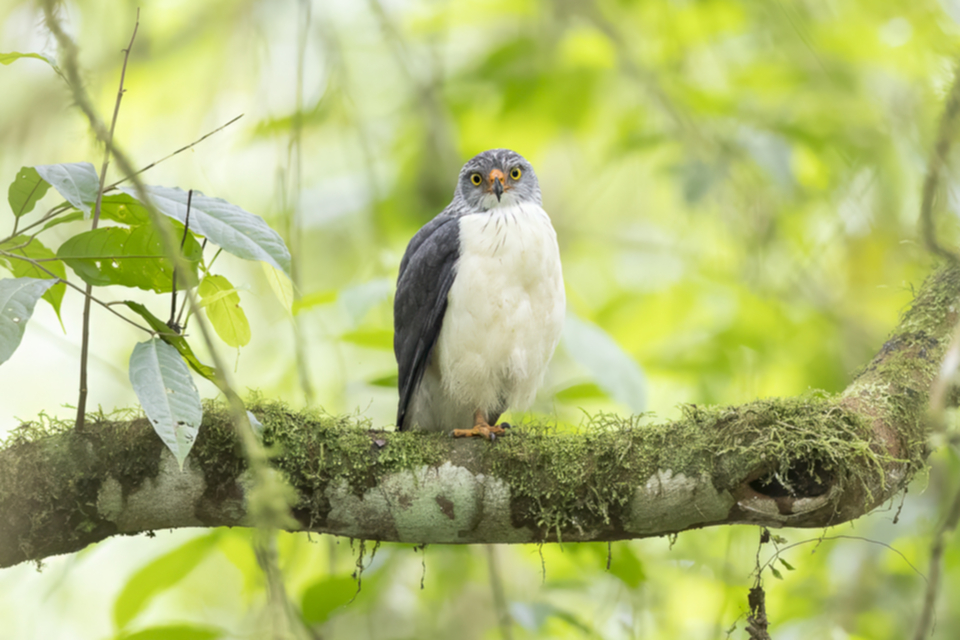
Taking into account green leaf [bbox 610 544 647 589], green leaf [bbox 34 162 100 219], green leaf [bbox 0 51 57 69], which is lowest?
green leaf [bbox 610 544 647 589]

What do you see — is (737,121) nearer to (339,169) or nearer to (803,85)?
Answer: (803,85)

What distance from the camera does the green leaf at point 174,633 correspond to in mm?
2492

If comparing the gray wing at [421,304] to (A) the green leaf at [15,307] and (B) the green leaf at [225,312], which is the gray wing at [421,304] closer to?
(B) the green leaf at [225,312]

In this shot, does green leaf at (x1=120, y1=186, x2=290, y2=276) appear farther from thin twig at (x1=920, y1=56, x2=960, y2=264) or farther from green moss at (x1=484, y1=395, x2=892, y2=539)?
thin twig at (x1=920, y1=56, x2=960, y2=264)

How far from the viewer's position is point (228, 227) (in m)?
2.01

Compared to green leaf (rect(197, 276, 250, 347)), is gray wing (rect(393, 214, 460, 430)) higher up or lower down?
higher up

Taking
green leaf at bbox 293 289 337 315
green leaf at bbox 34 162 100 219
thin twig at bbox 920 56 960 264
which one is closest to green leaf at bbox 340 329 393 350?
green leaf at bbox 293 289 337 315

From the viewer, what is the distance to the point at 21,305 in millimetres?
1751

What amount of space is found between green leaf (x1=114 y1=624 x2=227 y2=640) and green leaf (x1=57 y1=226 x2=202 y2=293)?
1.22m

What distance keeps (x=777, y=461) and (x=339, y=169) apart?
4.46m

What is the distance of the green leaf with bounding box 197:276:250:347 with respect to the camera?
7.12 ft

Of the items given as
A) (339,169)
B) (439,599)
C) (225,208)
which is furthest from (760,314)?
(339,169)

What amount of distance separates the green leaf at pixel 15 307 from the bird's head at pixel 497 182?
7.35 feet

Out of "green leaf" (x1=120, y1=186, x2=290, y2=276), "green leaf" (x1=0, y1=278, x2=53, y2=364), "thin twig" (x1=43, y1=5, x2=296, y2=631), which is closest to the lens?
"thin twig" (x1=43, y1=5, x2=296, y2=631)
